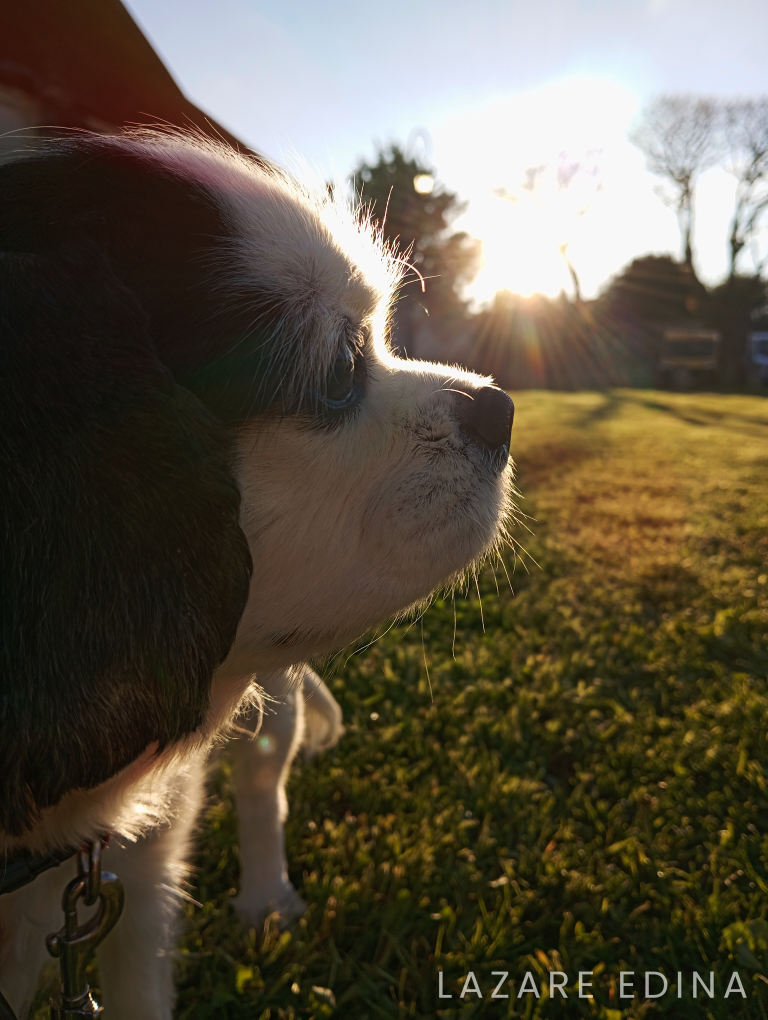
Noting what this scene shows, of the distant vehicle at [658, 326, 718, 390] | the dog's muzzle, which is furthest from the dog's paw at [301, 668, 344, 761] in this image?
the distant vehicle at [658, 326, 718, 390]

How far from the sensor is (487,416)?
5.53 feet

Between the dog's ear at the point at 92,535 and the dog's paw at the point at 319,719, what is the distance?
1558mm

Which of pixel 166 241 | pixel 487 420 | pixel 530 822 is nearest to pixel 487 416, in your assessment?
pixel 487 420

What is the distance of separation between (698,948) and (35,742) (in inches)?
83.4

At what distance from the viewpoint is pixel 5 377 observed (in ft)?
3.25

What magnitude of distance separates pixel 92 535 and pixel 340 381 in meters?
0.69

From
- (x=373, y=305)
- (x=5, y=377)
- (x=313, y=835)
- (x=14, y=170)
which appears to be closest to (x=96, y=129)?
(x=14, y=170)

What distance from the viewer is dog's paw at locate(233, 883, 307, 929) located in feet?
7.52

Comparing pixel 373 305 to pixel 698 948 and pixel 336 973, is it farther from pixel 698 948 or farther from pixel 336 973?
pixel 698 948

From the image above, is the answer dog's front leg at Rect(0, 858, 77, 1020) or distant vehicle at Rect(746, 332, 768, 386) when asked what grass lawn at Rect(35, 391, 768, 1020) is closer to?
dog's front leg at Rect(0, 858, 77, 1020)

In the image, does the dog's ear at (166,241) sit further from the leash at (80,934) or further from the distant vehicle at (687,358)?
the distant vehicle at (687,358)

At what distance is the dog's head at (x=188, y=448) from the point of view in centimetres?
100

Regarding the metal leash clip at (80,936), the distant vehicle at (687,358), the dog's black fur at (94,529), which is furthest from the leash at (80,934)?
the distant vehicle at (687,358)

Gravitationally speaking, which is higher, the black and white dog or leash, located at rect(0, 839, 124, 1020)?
the black and white dog
